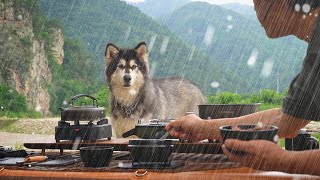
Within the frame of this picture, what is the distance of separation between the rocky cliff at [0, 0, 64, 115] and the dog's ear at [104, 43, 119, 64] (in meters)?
11.9

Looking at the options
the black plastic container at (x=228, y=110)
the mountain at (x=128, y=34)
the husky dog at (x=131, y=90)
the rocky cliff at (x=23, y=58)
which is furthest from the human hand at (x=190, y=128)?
the rocky cliff at (x=23, y=58)

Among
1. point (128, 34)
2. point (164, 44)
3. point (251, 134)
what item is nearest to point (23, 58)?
point (128, 34)

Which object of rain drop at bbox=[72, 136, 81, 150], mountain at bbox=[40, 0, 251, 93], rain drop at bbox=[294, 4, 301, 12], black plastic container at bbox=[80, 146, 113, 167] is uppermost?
rain drop at bbox=[294, 4, 301, 12]

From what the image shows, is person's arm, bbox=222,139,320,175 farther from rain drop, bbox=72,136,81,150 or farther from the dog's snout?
the dog's snout

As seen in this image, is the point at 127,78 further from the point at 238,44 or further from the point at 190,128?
the point at 238,44

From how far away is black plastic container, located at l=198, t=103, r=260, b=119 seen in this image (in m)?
1.99

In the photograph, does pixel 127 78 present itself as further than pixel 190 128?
Yes

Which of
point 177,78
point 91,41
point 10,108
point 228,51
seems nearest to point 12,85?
point 10,108

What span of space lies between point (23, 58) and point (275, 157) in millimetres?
17638

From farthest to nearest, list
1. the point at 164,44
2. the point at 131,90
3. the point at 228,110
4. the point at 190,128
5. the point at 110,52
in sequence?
1. the point at 164,44
2. the point at 131,90
3. the point at 110,52
4. the point at 228,110
5. the point at 190,128

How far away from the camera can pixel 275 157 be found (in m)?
1.25

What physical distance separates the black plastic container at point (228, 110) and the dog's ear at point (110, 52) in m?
3.45

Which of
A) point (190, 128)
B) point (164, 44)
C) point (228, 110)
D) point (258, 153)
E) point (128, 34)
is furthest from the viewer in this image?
point (128, 34)

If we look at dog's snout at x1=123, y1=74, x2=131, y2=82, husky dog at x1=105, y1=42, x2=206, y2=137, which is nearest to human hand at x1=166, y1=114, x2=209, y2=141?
husky dog at x1=105, y1=42, x2=206, y2=137
